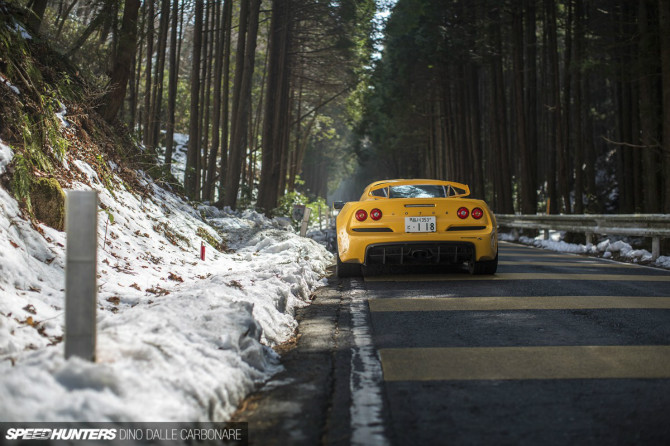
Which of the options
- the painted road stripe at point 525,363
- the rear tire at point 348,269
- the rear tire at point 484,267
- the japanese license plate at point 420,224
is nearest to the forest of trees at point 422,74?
the rear tire at point 348,269

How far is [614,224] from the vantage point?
12.9 meters

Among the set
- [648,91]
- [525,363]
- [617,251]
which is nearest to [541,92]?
[648,91]

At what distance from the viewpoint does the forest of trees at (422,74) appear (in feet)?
54.3

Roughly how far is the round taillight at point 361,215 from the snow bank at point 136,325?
0.99 meters

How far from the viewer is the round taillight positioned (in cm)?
769

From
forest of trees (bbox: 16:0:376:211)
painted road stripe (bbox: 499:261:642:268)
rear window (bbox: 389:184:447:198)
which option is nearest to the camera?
rear window (bbox: 389:184:447:198)

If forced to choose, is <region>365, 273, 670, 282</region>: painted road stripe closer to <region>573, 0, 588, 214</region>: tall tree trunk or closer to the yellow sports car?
the yellow sports car

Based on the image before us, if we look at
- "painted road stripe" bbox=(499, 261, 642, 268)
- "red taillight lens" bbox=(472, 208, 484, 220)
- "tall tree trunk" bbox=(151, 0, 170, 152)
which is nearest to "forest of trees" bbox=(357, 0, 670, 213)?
"painted road stripe" bbox=(499, 261, 642, 268)

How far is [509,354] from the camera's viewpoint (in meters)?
4.02

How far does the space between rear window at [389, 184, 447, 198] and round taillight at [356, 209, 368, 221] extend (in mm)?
734

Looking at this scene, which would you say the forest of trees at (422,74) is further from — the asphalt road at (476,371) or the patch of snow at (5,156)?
the asphalt road at (476,371)

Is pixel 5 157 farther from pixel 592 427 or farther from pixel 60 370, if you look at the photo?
pixel 592 427

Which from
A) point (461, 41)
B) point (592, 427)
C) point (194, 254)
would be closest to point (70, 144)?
point (194, 254)

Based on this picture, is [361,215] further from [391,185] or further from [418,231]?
[391,185]
